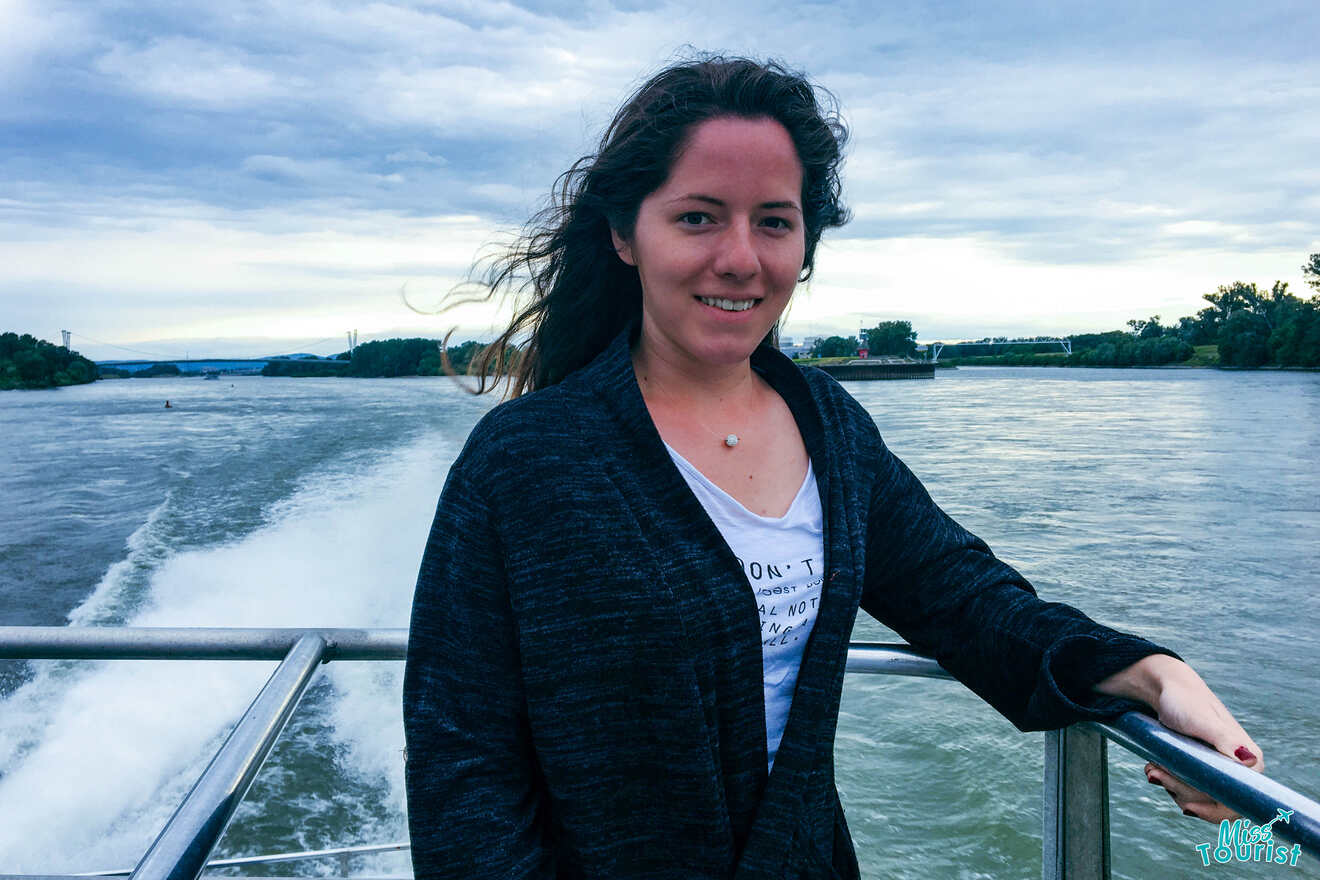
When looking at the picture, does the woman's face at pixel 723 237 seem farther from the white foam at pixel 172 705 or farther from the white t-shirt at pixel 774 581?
the white foam at pixel 172 705

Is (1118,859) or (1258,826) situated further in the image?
(1118,859)

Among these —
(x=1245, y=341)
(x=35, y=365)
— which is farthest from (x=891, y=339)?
(x=35, y=365)

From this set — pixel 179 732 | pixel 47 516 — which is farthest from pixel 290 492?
pixel 179 732

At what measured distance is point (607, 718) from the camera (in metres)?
0.92

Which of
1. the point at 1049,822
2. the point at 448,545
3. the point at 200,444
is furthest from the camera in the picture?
the point at 200,444

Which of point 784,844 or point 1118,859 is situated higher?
point 784,844

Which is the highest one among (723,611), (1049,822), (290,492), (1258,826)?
(723,611)

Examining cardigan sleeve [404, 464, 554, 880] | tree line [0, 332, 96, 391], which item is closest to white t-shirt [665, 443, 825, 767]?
cardigan sleeve [404, 464, 554, 880]

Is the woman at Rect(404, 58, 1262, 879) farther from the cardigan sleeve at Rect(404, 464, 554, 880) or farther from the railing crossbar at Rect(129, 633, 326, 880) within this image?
the railing crossbar at Rect(129, 633, 326, 880)

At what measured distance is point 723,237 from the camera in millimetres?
1087

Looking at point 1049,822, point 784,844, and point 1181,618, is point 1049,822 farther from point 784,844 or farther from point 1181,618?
point 1181,618

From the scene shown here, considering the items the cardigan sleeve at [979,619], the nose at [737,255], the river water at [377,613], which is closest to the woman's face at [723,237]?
the nose at [737,255]

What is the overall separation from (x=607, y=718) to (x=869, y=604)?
1.75ft

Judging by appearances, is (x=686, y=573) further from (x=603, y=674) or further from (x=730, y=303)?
(x=730, y=303)
